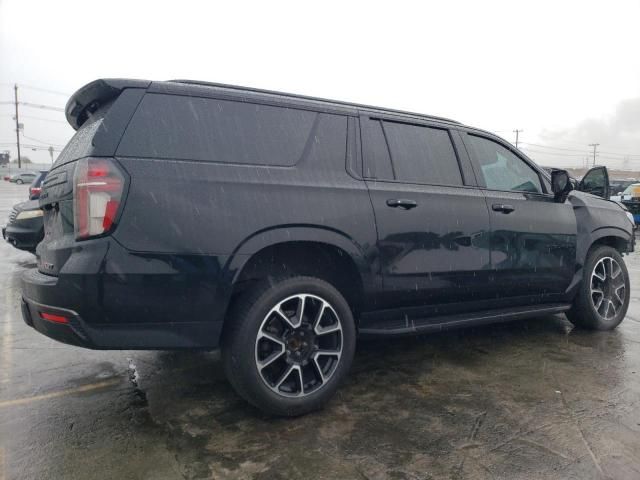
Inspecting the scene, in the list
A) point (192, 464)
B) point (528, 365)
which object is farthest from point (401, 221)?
point (192, 464)

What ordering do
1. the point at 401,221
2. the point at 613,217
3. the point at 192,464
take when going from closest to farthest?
the point at 192,464 → the point at 401,221 → the point at 613,217

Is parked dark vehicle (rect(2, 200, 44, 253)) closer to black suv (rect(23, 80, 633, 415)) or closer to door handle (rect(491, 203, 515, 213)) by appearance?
black suv (rect(23, 80, 633, 415))

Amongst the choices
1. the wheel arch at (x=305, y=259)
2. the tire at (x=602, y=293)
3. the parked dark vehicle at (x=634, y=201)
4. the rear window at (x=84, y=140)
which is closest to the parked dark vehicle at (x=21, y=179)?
the parked dark vehicle at (x=634, y=201)

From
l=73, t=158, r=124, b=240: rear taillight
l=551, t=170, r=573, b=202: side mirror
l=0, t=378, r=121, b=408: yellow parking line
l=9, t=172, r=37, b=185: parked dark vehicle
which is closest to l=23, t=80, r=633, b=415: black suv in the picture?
l=73, t=158, r=124, b=240: rear taillight

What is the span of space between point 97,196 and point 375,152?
1.77m

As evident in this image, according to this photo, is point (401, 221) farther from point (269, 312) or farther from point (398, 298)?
point (269, 312)

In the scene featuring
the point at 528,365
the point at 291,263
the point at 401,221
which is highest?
the point at 401,221

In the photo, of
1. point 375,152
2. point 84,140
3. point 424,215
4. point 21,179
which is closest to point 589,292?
point 424,215

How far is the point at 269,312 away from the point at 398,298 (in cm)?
96

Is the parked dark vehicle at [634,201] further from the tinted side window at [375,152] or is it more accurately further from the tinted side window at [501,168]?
the tinted side window at [375,152]

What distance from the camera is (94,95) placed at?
8.80 ft

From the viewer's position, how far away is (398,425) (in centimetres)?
269

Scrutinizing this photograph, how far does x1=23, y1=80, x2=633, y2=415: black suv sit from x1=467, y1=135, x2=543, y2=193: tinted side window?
0.06 m

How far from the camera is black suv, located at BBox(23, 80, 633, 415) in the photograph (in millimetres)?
2369
